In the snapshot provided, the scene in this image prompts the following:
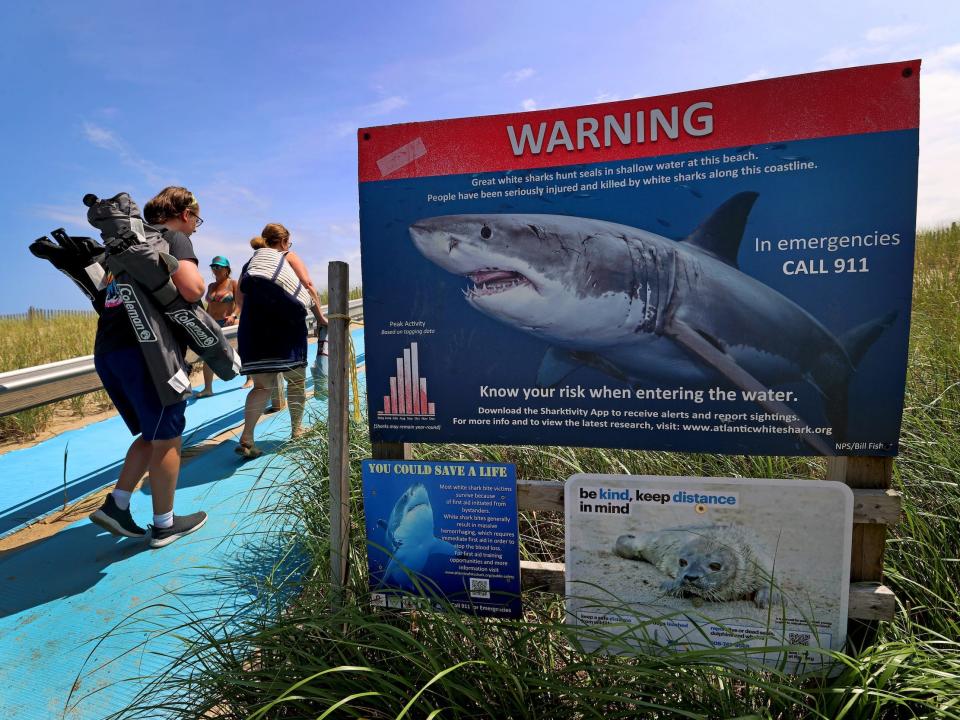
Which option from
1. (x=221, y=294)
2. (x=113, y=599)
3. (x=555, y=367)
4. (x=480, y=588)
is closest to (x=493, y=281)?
(x=555, y=367)

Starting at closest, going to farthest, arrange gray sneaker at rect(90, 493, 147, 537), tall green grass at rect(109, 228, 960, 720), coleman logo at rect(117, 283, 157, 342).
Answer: tall green grass at rect(109, 228, 960, 720) → coleman logo at rect(117, 283, 157, 342) → gray sneaker at rect(90, 493, 147, 537)

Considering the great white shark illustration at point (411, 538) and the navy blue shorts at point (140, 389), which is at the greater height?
the navy blue shorts at point (140, 389)

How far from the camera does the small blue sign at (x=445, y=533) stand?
189cm

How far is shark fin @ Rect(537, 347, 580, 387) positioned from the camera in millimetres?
1814

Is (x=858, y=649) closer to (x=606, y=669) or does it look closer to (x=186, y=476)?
(x=606, y=669)

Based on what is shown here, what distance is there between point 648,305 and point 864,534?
1.02 meters

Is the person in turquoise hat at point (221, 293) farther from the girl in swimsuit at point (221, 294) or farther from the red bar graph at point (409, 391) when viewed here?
the red bar graph at point (409, 391)

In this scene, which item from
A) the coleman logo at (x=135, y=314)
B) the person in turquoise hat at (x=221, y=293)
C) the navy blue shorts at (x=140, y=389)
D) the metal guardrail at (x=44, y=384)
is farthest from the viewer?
the person in turquoise hat at (x=221, y=293)

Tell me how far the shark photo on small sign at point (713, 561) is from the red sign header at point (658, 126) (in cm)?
109

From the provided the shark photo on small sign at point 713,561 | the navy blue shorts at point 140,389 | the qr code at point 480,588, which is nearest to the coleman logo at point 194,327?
the navy blue shorts at point 140,389

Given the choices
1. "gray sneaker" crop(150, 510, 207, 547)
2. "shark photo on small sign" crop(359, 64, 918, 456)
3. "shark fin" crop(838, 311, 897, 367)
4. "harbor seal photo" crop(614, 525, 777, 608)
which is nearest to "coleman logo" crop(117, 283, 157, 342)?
"gray sneaker" crop(150, 510, 207, 547)

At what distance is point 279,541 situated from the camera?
2982 millimetres

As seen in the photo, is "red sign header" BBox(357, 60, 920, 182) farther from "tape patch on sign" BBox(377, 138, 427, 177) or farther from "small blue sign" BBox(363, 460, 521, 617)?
"small blue sign" BBox(363, 460, 521, 617)

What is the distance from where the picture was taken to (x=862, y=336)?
5.25 ft
